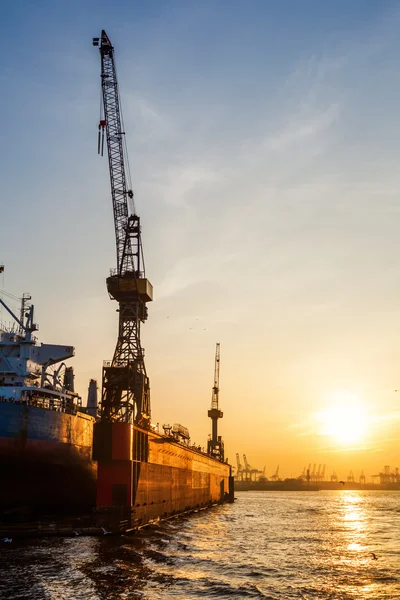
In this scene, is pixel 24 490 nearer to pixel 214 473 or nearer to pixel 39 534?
pixel 39 534

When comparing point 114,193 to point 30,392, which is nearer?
point 30,392

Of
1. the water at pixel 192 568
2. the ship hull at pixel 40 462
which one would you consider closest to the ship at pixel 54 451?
the ship hull at pixel 40 462

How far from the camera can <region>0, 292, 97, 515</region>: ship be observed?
4941 centimetres

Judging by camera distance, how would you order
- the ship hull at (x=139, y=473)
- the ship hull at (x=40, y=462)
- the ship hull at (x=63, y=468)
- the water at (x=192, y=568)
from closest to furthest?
the water at (x=192, y=568) < the ship hull at (x=139, y=473) < the ship hull at (x=63, y=468) < the ship hull at (x=40, y=462)

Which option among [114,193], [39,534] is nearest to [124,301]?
[114,193]

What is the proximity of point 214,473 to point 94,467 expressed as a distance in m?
50.1

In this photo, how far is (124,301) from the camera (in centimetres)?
7819

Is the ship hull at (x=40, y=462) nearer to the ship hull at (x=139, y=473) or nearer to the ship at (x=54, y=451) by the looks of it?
the ship at (x=54, y=451)

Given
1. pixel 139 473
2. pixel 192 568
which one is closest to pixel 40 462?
pixel 139 473

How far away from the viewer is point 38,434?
5103cm

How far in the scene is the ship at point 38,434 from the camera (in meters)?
49.4

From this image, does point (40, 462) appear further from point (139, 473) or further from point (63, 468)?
point (139, 473)

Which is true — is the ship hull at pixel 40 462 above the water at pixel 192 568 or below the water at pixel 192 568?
above

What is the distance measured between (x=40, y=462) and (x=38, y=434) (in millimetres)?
2345
